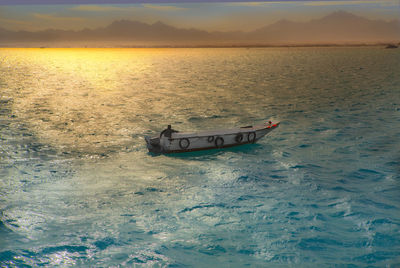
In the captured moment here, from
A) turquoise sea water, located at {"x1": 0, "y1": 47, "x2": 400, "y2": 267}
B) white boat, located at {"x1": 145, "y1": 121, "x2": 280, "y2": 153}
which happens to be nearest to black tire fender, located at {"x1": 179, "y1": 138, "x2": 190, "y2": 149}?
white boat, located at {"x1": 145, "y1": 121, "x2": 280, "y2": 153}

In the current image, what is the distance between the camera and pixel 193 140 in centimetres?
2289

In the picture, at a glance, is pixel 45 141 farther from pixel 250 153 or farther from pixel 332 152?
pixel 332 152

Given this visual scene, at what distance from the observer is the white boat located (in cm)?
2286

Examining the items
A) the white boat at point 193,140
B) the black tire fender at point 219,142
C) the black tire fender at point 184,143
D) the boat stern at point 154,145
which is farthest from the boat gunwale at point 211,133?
the boat stern at point 154,145

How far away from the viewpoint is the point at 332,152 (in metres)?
23.9

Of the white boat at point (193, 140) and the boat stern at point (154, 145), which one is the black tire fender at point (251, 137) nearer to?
the white boat at point (193, 140)

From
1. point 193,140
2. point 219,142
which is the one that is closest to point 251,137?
point 219,142

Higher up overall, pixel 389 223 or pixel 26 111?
pixel 26 111

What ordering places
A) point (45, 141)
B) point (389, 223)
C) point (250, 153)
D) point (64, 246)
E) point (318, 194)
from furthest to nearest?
point (45, 141)
point (250, 153)
point (318, 194)
point (389, 223)
point (64, 246)

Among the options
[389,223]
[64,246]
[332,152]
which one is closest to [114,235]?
[64,246]

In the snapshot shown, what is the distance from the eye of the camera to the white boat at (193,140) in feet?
75.0

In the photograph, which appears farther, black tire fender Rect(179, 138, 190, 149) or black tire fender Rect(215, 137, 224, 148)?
black tire fender Rect(215, 137, 224, 148)

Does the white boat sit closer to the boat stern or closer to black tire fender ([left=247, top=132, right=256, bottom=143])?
the boat stern

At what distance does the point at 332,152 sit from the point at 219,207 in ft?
39.3
